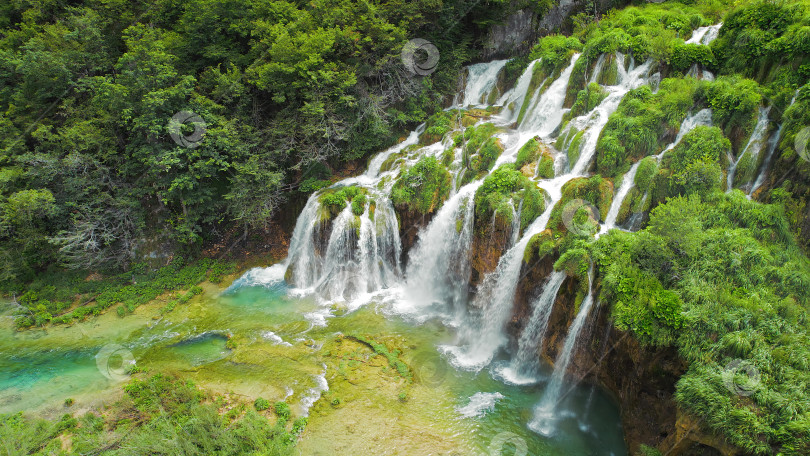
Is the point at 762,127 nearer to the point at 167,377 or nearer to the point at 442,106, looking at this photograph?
the point at 442,106

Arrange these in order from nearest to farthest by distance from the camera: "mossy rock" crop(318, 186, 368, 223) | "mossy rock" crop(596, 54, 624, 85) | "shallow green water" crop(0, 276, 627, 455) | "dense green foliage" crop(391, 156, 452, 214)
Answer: "shallow green water" crop(0, 276, 627, 455) → "mossy rock" crop(596, 54, 624, 85) → "dense green foliage" crop(391, 156, 452, 214) → "mossy rock" crop(318, 186, 368, 223)

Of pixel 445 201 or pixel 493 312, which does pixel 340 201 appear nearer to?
pixel 445 201

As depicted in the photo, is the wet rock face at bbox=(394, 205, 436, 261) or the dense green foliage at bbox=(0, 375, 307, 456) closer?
the dense green foliage at bbox=(0, 375, 307, 456)

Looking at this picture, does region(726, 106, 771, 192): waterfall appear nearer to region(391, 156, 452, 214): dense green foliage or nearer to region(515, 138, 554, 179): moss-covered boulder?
region(515, 138, 554, 179): moss-covered boulder

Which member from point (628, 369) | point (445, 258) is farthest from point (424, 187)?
point (628, 369)

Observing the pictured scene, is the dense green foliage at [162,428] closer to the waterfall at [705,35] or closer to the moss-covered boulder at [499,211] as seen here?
the moss-covered boulder at [499,211]

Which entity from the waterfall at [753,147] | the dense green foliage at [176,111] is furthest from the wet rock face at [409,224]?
the waterfall at [753,147]

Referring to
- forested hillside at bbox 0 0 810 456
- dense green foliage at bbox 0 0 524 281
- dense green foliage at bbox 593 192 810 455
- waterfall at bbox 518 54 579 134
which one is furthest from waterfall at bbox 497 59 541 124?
dense green foliage at bbox 593 192 810 455

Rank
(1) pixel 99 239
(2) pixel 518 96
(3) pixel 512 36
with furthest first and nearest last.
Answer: (3) pixel 512 36
(2) pixel 518 96
(1) pixel 99 239
